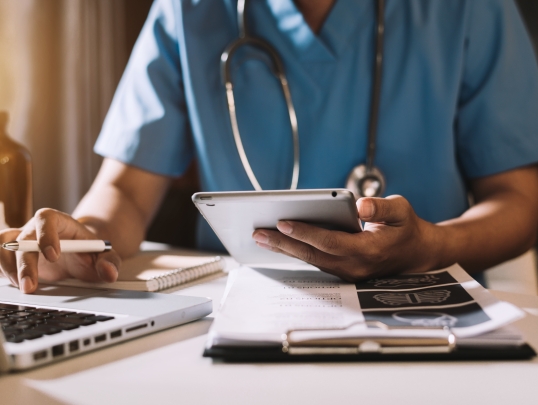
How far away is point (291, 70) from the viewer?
99 centimetres

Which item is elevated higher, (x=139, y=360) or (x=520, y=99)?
(x=520, y=99)

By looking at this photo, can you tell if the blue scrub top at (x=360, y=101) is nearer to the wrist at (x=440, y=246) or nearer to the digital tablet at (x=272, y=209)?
the wrist at (x=440, y=246)

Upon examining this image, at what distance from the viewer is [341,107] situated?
3.17ft

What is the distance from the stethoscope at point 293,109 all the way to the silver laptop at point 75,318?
43 centimetres

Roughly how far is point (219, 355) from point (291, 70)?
2.26ft

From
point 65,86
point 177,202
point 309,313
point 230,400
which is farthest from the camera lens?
point 177,202

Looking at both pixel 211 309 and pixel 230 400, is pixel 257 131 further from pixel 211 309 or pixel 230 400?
pixel 230 400

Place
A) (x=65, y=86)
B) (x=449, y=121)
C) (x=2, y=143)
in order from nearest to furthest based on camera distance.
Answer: (x=2, y=143)
(x=449, y=121)
(x=65, y=86)

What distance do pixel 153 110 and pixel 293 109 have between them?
0.87 ft

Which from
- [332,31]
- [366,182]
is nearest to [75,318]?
[366,182]

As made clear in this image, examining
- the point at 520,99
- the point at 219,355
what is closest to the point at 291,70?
the point at 520,99

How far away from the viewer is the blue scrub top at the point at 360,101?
948 mm

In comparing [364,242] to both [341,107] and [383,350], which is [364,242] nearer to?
[383,350]

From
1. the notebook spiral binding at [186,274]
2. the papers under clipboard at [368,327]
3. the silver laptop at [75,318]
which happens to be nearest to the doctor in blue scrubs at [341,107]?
the notebook spiral binding at [186,274]
